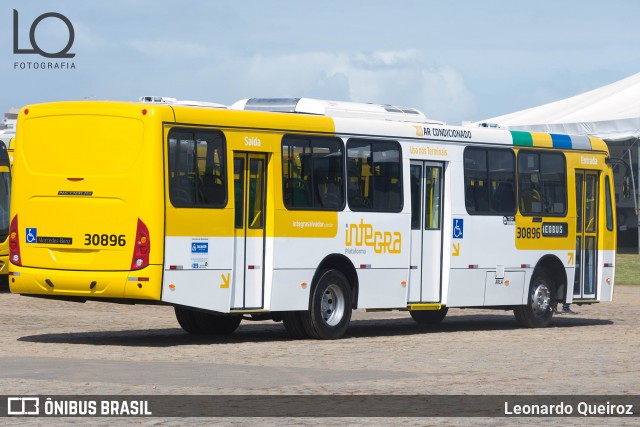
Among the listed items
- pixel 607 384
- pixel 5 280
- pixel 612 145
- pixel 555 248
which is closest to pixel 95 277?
pixel 607 384

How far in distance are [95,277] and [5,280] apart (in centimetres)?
1513

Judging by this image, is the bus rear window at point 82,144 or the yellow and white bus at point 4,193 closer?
the bus rear window at point 82,144

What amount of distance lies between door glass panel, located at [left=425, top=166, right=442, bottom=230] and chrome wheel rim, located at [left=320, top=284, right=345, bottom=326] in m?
2.10

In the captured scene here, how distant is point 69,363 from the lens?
1541 cm

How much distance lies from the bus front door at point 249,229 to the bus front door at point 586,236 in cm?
714

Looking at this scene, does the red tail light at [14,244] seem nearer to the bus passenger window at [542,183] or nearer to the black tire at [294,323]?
the black tire at [294,323]

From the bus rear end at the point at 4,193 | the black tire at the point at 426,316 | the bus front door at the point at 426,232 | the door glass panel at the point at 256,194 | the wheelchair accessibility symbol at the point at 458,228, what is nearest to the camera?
the door glass panel at the point at 256,194

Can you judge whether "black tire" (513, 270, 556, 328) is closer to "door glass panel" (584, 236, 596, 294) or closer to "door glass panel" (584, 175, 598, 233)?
"door glass panel" (584, 236, 596, 294)

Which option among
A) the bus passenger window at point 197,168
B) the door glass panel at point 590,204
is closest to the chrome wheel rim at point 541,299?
the door glass panel at point 590,204

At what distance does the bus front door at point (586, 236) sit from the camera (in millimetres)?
24172

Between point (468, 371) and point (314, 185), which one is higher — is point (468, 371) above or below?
below

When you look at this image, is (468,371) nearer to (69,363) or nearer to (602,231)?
(69,363)

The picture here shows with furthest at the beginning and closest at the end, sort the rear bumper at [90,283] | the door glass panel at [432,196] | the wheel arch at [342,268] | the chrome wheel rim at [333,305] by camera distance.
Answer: the door glass panel at [432,196] → the chrome wheel rim at [333,305] → the wheel arch at [342,268] → the rear bumper at [90,283]

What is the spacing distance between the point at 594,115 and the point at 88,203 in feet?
115
